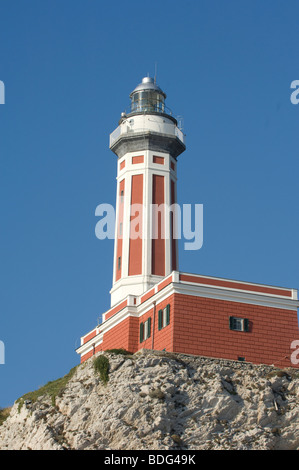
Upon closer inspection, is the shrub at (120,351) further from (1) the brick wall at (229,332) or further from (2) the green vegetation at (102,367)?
(1) the brick wall at (229,332)

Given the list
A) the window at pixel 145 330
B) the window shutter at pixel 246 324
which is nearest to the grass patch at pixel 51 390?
the window at pixel 145 330

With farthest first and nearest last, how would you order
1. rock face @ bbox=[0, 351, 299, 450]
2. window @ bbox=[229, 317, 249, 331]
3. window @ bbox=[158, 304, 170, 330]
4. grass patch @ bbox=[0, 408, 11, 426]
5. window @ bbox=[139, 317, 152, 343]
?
grass patch @ bbox=[0, 408, 11, 426], window @ bbox=[139, 317, 152, 343], window @ bbox=[229, 317, 249, 331], window @ bbox=[158, 304, 170, 330], rock face @ bbox=[0, 351, 299, 450]

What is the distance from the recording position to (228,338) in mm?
→ 60688

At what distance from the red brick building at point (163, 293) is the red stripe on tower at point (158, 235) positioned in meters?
0.07

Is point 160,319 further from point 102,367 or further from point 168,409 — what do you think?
point 168,409

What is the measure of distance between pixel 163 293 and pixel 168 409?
920cm

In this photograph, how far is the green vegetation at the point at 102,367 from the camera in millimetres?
58469

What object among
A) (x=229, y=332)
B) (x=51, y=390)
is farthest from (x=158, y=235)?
(x=51, y=390)

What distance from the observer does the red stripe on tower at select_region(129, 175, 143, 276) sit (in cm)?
6900

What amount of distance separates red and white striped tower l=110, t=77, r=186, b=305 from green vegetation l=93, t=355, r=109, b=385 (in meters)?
9.10

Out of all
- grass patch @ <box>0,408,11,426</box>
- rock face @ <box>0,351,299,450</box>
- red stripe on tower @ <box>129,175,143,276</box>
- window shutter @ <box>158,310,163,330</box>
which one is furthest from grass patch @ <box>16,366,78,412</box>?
red stripe on tower @ <box>129,175,143,276</box>

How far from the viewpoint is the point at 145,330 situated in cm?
6312

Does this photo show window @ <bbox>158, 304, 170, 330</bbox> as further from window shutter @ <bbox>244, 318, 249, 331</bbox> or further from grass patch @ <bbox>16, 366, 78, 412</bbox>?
grass patch @ <bbox>16, 366, 78, 412</bbox>
